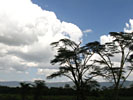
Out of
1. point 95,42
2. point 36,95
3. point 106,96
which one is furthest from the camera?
point 106,96

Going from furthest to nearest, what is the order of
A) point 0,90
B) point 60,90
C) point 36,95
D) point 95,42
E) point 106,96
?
point 0,90, point 60,90, point 106,96, point 95,42, point 36,95

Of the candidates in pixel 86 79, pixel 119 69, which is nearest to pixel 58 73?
pixel 86 79

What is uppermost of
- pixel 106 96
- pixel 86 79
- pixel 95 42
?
pixel 95 42

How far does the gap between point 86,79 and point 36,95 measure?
6052 mm

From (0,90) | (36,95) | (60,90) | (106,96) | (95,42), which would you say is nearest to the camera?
(36,95)

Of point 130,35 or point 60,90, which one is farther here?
point 60,90

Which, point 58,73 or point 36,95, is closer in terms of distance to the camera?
point 36,95

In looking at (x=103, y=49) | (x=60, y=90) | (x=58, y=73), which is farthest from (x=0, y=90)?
(x=103, y=49)

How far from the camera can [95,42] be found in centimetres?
2245

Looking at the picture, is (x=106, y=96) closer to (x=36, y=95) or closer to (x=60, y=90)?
(x=36, y=95)

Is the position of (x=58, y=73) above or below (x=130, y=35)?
below

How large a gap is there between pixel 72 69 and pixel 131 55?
7.24m

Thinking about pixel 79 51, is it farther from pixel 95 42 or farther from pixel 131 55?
pixel 131 55

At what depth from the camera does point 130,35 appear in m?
23.2
